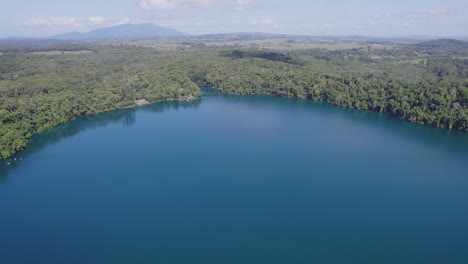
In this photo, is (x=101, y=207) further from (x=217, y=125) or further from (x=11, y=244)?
(x=217, y=125)

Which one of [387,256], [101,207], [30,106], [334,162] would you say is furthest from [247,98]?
[387,256]

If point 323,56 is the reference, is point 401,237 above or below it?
below

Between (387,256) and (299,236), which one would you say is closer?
(387,256)

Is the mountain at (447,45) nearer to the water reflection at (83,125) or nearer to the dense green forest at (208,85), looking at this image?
the dense green forest at (208,85)

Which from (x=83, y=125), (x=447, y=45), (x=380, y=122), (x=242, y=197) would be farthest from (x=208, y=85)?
(x=447, y=45)

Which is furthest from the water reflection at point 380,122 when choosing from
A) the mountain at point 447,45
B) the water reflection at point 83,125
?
the mountain at point 447,45

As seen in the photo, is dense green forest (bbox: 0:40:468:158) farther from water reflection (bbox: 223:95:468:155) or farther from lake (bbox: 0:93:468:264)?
lake (bbox: 0:93:468:264)

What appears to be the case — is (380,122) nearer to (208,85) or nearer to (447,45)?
(208,85)
